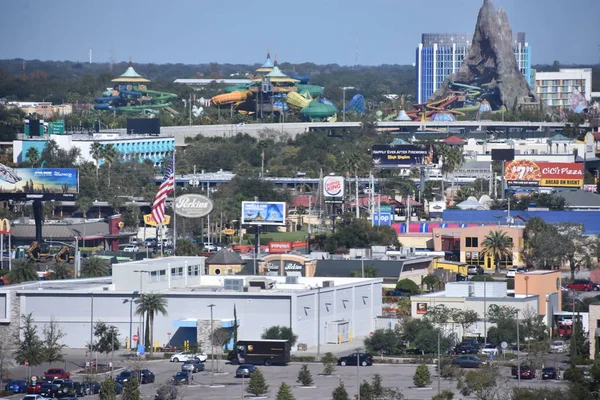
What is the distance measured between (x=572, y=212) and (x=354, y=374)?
182ft

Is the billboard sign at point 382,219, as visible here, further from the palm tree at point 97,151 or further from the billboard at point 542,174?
the palm tree at point 97,151

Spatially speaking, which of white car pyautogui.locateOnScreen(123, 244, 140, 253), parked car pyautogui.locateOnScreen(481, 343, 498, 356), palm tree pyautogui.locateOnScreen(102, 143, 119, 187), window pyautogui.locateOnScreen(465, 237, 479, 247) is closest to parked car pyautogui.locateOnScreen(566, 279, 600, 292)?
window pyautogui.locateOnScreen(465, 237, 479, 247)

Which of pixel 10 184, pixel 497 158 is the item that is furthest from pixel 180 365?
pixel 497 158

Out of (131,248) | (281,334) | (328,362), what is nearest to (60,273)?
(281,334)

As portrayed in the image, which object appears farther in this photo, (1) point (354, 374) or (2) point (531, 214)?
(2) point (531, 214)

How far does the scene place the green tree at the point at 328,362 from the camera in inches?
2485

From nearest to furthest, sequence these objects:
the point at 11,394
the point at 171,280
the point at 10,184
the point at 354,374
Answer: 1. the point at 11,394
2. the point at 354,374
3. the point at 171,280
4. the point at 10,184

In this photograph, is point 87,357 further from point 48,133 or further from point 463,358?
point 48,133

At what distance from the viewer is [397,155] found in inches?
5910

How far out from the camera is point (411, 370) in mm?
64375

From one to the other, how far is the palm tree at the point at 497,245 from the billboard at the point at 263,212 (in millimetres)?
13568

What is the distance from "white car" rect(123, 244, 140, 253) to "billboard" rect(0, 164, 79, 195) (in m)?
5.38

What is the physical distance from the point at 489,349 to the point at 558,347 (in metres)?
2.90

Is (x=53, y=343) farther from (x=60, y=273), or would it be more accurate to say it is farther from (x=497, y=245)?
(x=497, y=245)
